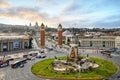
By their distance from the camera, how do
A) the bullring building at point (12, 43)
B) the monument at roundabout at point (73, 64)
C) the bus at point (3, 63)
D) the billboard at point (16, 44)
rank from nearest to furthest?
the monument at roundabout at point (73, 64), the bus at point (3, 63), the bullring building at point (12, 43), the billboard at point (16, 44)

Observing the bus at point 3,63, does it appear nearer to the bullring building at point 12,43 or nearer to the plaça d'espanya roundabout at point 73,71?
the plaça d'espanya roundabout at point 73,71

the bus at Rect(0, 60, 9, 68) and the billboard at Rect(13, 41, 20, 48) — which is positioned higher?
the billboard at Rect(13, 41, 20, 48)

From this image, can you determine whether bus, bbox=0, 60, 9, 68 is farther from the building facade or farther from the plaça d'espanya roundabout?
the building facade

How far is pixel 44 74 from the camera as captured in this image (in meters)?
43.5

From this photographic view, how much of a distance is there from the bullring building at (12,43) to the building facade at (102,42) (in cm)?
3106

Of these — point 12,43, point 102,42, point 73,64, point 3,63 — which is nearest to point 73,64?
point 73,64

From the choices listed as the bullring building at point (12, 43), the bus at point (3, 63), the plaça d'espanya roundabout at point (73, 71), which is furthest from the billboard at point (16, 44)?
the plaça d'espanya roundabout at point (73, 71)

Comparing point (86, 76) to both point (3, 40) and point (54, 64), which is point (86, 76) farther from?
point (3, 40)

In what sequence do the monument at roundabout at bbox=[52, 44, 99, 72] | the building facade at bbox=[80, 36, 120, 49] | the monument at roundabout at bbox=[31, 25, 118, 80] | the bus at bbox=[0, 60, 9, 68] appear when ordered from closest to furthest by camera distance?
the monument at roundabout at bbox=[31, 25, 118, 80] < the monument at roundabout at bbox=[52, 44, 99, 72] < the bus at bbox=[0, 60, 9, 68] < the building facade at bbox=[80, 36, 120, 49]

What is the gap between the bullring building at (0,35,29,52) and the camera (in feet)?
266

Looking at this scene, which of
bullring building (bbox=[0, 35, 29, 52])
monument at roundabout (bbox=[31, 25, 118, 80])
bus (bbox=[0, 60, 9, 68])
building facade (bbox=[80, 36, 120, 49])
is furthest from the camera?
building facade (bbox=[80, 36, 120, 49])

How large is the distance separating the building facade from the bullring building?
102 feet

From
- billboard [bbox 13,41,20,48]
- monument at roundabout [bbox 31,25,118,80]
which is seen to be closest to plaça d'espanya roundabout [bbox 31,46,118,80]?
monument at roundabout [bbox 31,25,118,80]

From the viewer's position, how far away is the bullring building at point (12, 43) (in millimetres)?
81206
